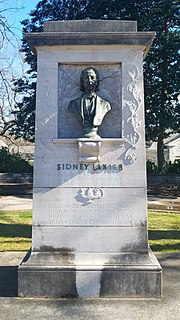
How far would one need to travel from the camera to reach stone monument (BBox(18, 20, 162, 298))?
4699mm

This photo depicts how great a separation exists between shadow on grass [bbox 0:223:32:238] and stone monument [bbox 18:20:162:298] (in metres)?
4.36

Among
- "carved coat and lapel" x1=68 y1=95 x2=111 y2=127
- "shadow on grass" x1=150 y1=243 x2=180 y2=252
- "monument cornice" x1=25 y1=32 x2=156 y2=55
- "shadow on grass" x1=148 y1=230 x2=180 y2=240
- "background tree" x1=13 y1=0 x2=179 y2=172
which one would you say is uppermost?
"background tree" x1=13 y1=0 x2=179 y2=172

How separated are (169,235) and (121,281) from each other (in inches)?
186

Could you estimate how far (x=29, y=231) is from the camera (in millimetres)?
9484

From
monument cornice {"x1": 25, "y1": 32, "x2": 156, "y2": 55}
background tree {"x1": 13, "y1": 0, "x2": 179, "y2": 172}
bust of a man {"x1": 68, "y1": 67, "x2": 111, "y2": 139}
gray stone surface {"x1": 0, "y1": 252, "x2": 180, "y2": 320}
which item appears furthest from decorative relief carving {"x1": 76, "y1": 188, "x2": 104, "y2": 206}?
background tree {"x1": 13, "y1": 0, "x2": 179, "y2": 172}

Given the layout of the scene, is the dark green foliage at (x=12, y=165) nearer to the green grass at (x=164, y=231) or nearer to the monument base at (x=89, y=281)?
the green grass at (x=164, y=231)

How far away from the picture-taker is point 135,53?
4793 millimetres

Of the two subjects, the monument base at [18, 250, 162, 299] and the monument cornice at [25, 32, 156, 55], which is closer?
the monument base at [18, 250, 162, 299]

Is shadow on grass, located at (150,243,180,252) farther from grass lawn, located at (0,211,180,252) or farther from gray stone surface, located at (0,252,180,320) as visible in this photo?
gray stone surface, located at (0,252,180,320)

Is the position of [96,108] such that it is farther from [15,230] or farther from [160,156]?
[160,156]

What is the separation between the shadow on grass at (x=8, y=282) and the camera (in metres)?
4.62

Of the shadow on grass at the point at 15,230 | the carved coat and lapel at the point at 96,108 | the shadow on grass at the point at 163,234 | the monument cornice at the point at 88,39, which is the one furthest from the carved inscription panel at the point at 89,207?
the shadow on grass at the point at 15,230

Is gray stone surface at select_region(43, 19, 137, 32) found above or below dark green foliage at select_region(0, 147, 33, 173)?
above

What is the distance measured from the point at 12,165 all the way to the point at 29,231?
549 inches
